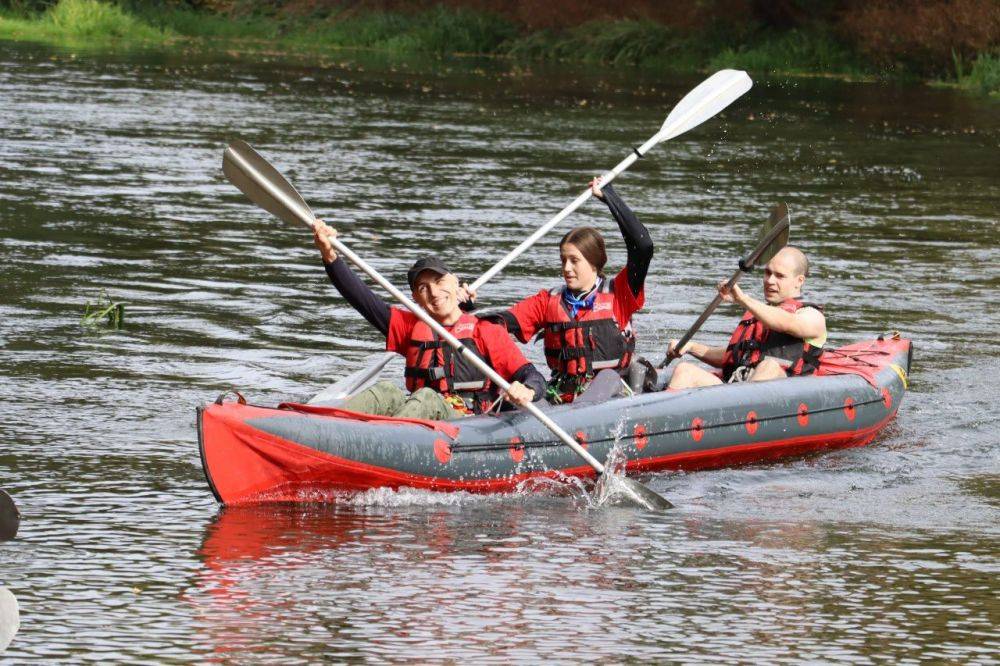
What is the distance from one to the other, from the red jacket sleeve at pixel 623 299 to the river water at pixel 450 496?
0.86m

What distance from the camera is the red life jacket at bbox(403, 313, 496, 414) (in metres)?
7.16

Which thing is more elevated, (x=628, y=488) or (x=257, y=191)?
(x=257, y=191)

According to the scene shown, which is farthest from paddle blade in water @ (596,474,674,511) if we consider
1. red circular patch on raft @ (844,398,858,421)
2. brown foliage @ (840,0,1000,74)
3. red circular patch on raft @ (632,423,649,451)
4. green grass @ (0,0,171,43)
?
green grass @ (0,0,171,43)

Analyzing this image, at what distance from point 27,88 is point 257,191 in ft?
61.0

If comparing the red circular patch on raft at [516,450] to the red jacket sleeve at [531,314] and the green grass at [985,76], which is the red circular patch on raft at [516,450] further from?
the green grass at [985,76]

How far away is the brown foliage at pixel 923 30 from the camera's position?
97.3 ft

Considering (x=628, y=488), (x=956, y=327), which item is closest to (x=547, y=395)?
(x=628, y=488)

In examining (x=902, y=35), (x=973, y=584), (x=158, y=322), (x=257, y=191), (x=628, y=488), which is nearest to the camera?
(x=973, y=584)

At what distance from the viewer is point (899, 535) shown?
6.43m

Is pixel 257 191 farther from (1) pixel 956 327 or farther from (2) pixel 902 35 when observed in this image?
(2) pixel 902 35

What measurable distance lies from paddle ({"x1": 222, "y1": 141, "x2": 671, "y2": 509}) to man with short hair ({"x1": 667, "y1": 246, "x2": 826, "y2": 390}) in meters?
1.06

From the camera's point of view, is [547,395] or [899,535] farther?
[547,395]

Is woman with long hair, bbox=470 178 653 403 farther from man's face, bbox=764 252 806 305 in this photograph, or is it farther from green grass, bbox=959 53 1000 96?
green grass, bbox=959 53 1000 96

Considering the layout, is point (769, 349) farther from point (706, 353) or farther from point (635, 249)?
point (635, 249)
